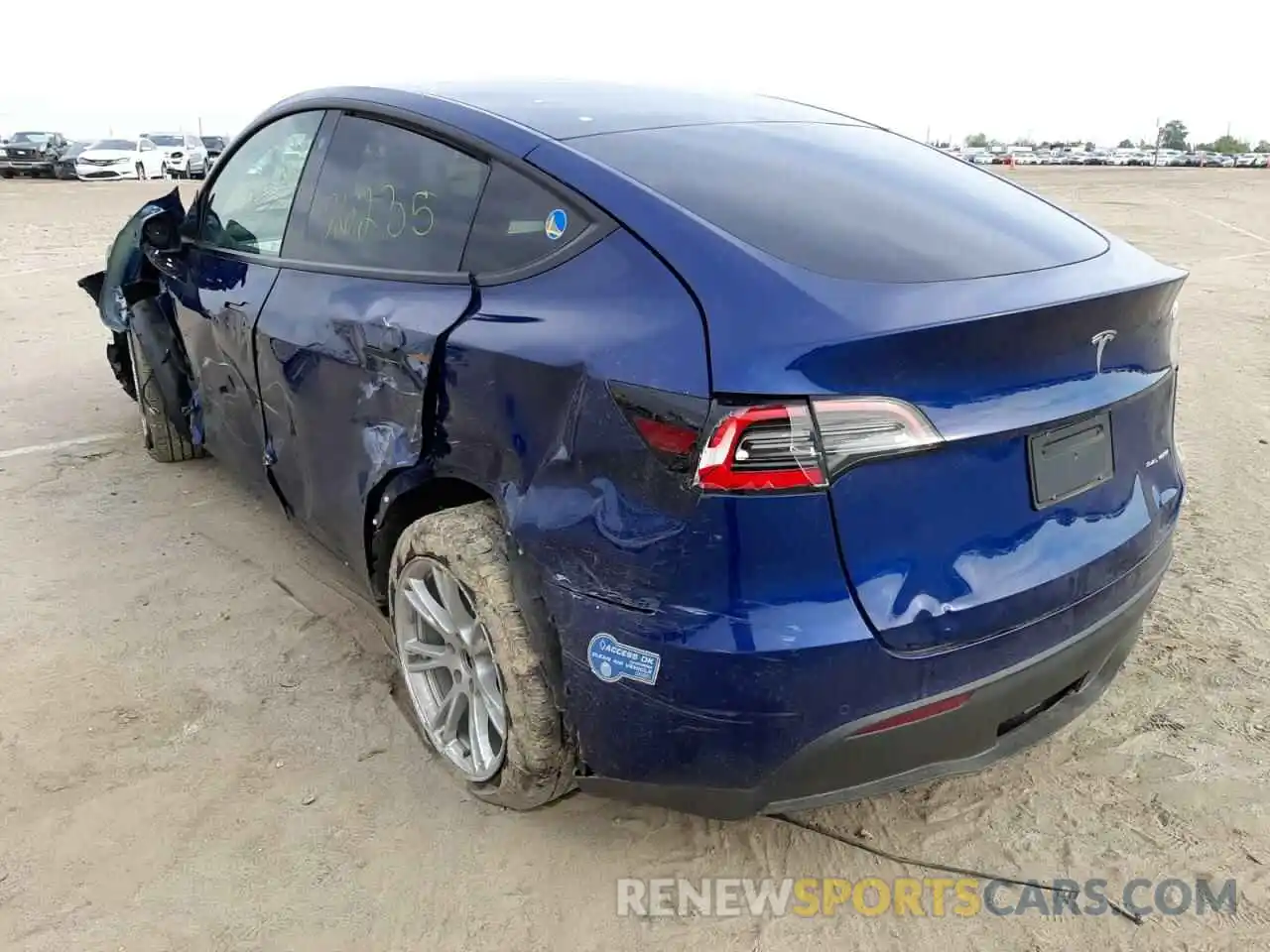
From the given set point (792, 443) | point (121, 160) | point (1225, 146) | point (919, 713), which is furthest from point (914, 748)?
point (1225, 146)

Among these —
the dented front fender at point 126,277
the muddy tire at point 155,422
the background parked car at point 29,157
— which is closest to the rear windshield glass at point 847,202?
the dented front fender at point 126,277

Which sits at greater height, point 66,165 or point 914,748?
point 66,165

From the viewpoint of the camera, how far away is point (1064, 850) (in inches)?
92.0

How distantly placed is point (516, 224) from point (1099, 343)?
1341 millimetres

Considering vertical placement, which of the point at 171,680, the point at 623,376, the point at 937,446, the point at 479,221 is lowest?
the point at 171,680

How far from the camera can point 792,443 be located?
1771 mm

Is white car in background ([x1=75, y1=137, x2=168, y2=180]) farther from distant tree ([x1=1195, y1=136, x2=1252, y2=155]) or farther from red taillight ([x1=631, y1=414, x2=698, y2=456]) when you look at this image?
distant tree ([x1=1195, y1=136, x2=1252, y2=155])

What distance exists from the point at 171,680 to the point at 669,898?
5.85 feet

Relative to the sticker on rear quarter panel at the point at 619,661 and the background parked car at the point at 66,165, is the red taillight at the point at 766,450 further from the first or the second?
the background parked car at the point at 66,165

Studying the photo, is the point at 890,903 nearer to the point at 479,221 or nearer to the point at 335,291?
the point at 479,221

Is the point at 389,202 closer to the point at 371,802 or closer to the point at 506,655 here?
the point at 506,655

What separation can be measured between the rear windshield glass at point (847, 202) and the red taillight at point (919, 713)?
84cm

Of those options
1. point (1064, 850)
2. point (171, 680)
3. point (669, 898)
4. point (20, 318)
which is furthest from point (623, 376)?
point (20, 318)

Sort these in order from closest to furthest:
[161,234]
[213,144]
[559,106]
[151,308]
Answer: [559,106] < [161,234] < [151,308] < [213,144]
